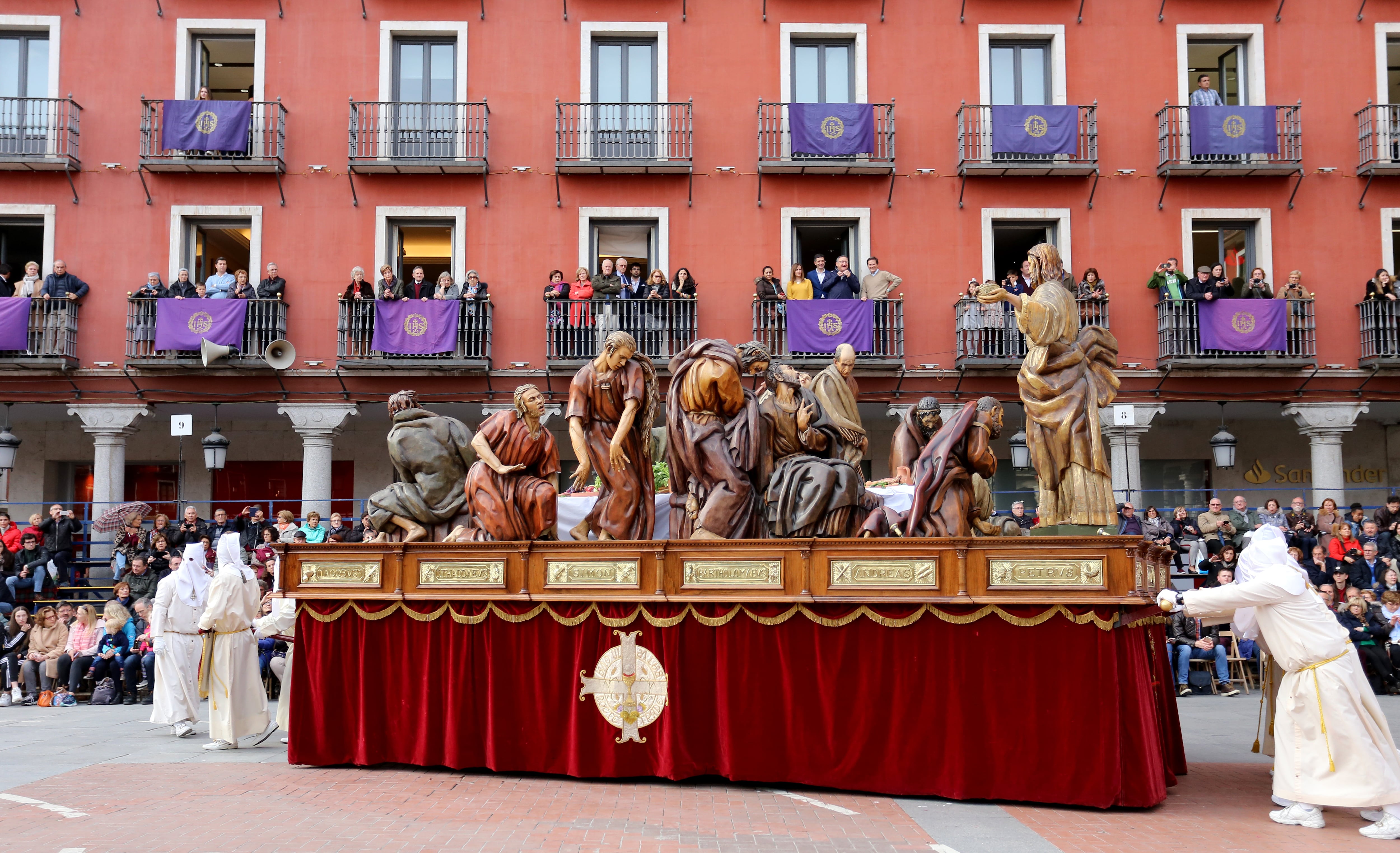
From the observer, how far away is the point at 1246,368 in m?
19.3

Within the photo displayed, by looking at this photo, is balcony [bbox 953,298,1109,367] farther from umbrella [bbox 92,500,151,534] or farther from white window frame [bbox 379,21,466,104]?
umbrella [bbox 92,500,151,534]

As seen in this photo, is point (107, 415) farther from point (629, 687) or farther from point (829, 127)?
point (629, 687)

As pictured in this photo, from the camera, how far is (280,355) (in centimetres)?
1898

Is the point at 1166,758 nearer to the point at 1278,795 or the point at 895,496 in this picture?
the point at 1278,795

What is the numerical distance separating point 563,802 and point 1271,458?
19656mm

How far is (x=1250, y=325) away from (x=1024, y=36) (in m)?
6.82

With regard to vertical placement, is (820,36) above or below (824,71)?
above

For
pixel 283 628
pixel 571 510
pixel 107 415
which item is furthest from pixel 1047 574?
pixel 107 415

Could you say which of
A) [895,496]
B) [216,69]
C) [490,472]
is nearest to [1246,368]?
[895,496]

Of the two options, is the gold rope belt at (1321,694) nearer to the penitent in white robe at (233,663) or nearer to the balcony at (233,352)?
the penitent in white robe at (233,663)

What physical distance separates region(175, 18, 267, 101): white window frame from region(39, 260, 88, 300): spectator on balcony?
3858mm

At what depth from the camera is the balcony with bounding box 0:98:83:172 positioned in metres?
19.4

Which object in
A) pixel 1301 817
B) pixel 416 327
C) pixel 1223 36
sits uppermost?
pixel 1223 36

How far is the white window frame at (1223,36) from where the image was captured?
66.2 feet
